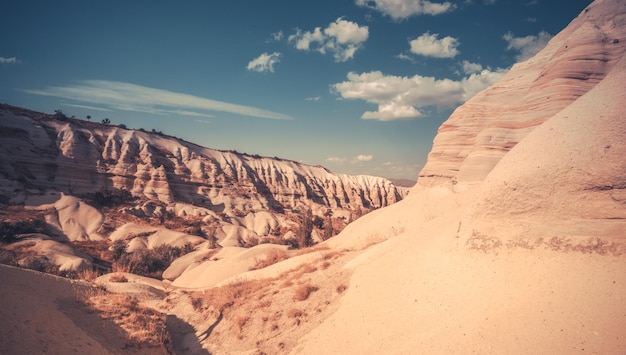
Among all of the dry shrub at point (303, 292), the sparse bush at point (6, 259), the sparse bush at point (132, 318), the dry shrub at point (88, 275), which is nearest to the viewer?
the sparse bush at point (132, 318)

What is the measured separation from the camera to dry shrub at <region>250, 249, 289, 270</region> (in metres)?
17.2

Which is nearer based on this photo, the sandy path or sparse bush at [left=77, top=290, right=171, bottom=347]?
the sandy path

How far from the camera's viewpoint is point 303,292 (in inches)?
358

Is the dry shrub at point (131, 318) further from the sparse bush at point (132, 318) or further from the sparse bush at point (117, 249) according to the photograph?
the sparse bush at point (117, 249)

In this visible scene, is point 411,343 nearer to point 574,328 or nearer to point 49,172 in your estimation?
point 574,328

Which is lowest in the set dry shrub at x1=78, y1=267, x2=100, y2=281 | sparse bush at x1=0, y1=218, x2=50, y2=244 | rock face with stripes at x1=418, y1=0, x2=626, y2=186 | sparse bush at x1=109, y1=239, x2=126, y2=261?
sparse bush at x1=109, y1=239, x2=126, y2=261

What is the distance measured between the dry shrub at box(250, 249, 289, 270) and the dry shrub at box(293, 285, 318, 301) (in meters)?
8.07

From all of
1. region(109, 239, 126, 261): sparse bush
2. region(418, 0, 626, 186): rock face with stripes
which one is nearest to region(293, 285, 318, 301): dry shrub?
region(418, 0, 626, 186): rock face with stripes

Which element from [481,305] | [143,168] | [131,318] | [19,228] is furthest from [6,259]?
[143,168]

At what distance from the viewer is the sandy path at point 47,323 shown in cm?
519

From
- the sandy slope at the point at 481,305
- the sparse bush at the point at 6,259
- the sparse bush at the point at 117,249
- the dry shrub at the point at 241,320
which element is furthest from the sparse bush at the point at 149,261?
the sandy slope at the point at 481,305

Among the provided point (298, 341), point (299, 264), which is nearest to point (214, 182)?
point (299, 264)

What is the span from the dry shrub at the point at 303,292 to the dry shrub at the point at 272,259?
26.5 ft

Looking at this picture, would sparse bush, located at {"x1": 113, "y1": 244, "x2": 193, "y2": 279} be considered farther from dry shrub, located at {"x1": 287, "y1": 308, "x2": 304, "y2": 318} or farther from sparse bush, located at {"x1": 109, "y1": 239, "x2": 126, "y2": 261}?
dry shrub, located at {"x1": 287, "y1": 308, "x2": 304, "y2": 318}
